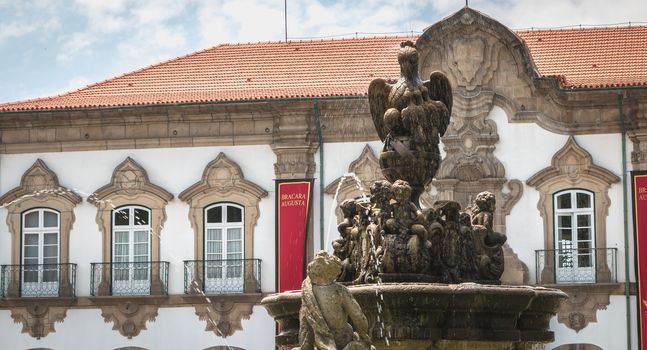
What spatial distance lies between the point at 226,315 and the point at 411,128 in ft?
54.5

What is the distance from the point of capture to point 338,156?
106ft

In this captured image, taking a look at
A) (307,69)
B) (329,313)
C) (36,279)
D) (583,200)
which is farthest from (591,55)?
(329,313)

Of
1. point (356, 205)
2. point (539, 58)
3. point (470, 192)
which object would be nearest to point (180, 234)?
point (470, 192)

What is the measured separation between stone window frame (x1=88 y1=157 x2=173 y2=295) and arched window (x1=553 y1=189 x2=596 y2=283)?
24.1ft

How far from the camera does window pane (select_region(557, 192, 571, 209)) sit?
31.5m

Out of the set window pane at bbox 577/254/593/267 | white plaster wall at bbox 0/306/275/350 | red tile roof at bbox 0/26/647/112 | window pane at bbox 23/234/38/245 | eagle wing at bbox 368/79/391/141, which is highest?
red tile roof at bbox 0/26/647/112

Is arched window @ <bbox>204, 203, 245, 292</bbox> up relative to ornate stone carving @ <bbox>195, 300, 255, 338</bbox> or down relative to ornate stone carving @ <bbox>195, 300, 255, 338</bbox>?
up

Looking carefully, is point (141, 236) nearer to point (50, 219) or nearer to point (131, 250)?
point (131, 250)

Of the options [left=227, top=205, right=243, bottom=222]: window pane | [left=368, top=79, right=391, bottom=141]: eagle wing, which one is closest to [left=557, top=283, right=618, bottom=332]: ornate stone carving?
[left=227, top=205, right=243, bottom=222]: window pane

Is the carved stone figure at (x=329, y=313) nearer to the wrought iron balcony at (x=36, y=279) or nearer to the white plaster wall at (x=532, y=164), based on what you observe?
the white plaster wall at (x=532, y=164)

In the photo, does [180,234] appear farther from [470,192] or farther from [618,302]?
[618,302]

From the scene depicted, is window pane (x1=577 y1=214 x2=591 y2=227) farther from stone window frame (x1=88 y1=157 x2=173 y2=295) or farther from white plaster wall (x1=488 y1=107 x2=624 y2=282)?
stone window frame (x1=88 y1=157 x2=173 y2=295)

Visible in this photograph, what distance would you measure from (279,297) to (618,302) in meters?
16.7

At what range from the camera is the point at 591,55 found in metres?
33.3
